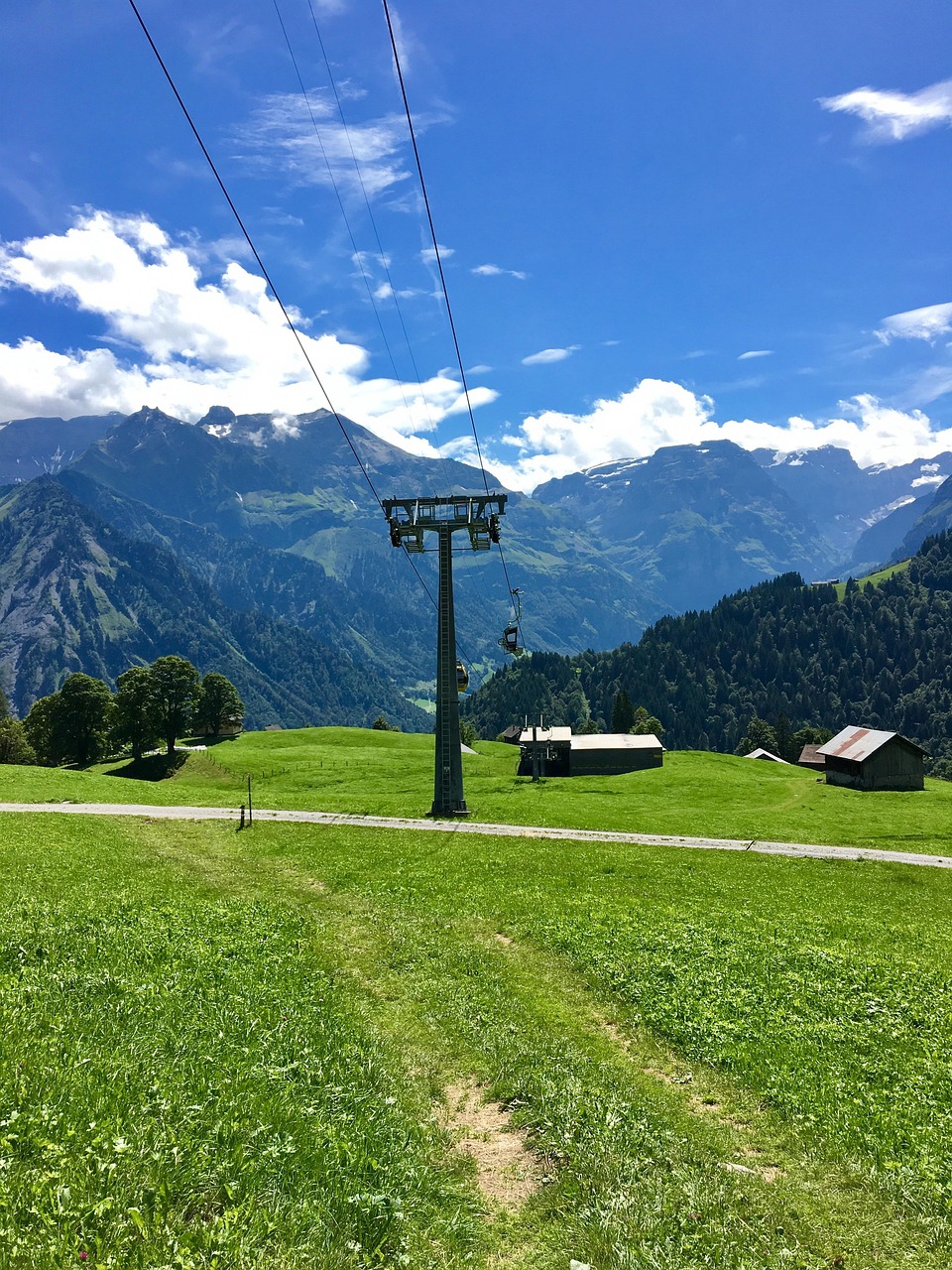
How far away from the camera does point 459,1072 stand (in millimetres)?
14109

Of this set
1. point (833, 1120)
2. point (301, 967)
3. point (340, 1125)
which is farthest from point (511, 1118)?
point (301, 967)

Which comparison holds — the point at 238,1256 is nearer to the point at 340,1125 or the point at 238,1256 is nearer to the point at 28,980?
the point at 340,1125

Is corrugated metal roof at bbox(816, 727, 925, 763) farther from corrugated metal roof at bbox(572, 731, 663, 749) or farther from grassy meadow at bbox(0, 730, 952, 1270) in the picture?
grassy meadow at bbox(0, 730, 952, 1270)

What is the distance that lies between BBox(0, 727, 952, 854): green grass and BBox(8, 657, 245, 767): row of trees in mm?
7238

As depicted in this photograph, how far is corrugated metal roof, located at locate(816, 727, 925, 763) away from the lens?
294 feet

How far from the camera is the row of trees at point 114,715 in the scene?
9200cm

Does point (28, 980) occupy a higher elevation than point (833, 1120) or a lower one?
higher

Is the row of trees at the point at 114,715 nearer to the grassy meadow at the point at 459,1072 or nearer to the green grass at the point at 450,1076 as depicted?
the grassy meadow at the point at 459,1072

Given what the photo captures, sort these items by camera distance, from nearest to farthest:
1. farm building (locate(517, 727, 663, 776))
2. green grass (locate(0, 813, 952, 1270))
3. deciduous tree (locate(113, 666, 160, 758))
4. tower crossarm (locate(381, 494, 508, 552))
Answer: green grass (locate(0, 813, 952, 1270))
tower crossarm (locate(381, 494, 508, 552))
deciduous tree (locate(113, 666, 160, 758))
farm building (locate(517, 727, 663, 776))

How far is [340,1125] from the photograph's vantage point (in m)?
10.8

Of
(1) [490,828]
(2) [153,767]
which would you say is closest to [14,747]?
(2) [153,767]

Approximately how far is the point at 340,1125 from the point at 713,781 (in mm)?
76082

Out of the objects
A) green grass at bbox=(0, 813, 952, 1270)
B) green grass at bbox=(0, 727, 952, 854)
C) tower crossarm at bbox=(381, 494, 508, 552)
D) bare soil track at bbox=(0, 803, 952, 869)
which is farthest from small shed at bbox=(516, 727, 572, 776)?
green grass at bbox=(0, 813, 952, 1270)

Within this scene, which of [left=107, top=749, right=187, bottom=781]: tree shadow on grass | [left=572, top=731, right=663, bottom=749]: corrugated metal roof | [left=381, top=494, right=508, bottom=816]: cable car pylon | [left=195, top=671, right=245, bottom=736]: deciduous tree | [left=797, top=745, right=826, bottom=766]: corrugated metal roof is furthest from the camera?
[left=797, top=745, right=826, bottom=766]: corrugated metal roof
